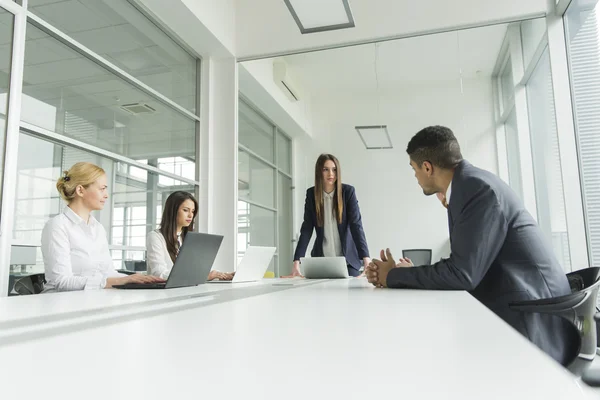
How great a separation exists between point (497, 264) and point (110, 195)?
2879 mm

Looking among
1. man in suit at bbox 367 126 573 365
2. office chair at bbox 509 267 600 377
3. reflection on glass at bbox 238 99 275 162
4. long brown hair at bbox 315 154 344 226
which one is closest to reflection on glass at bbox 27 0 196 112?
reflection on glass at bbox 238 99 275 162

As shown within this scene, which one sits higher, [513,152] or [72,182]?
[513,152]

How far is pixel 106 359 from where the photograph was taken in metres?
Result: 0.51

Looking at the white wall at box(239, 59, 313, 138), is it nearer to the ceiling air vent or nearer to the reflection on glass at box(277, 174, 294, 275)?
the reflection on glass at box(277, 174, 294, 275)

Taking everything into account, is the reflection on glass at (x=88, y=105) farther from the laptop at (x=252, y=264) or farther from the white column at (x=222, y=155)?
the laptop at (x=252, y=264)

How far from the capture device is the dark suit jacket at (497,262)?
5.16ft

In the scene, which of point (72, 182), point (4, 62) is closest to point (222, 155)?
point (4, 62)

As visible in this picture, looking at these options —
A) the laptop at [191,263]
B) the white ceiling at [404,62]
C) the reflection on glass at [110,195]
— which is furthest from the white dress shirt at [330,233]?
the white ceiling at [404,62]

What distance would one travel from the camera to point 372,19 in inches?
189

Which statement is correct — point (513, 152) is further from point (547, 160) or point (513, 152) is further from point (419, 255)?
point (419, 255)

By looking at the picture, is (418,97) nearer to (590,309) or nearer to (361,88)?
(361,88)

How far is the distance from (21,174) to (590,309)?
9.73 feet

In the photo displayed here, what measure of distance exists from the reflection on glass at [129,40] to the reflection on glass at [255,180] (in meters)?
1.09

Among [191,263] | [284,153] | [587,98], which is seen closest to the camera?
[191,263]
